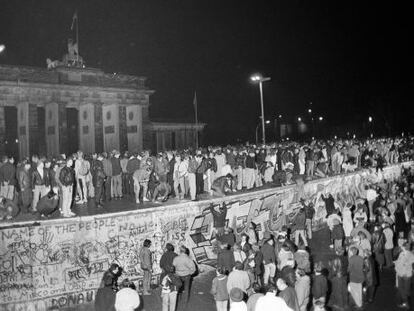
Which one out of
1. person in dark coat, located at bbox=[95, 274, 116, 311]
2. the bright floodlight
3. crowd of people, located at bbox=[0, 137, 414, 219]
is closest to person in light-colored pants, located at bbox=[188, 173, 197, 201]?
crowd of people, located at bbox=[0, 137, 414, 219]


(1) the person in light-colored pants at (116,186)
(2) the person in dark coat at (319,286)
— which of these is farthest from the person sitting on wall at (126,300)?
(1) the person in light-colored pants at (116,186)

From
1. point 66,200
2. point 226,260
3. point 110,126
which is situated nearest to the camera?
point 226,260

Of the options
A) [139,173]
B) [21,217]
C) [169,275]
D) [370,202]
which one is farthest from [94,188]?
[370,202]

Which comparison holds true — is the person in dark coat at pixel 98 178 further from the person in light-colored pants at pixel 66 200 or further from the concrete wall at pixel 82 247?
the concrete wall at pixel 82 247

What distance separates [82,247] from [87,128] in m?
27.8

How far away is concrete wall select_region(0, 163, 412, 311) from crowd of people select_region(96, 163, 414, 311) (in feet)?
3.32

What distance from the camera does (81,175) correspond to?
1741 centimetres

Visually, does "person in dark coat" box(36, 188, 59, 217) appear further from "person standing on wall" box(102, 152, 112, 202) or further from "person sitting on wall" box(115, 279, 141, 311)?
"person sitting on wall" box(115, 279, 141, 311)

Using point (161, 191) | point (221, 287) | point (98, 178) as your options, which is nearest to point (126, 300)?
point (221, 287)

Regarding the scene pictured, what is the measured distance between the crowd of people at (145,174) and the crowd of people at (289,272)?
3.00 m

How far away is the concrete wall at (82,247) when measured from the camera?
1248 centimetres

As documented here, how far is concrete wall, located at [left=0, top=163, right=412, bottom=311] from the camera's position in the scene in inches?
491

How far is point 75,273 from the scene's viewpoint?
1339 cm

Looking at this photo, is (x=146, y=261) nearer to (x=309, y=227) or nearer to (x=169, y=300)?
(x=169, y=300)
